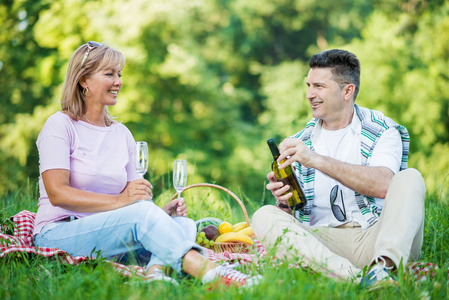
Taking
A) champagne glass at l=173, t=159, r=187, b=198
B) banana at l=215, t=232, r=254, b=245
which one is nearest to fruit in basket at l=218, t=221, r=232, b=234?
banana at l=215, t=232, r=254, b=245

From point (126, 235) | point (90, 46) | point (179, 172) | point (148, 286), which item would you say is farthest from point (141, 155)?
point (148, 286)

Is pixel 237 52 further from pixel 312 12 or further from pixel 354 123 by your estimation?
pixel 354 123

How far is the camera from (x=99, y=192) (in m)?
3.07

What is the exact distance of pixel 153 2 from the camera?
1342 centimetres

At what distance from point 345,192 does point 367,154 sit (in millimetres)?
285

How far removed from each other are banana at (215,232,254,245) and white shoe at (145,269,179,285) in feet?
2.95

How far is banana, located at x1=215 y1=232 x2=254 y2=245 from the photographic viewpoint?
11.1ft

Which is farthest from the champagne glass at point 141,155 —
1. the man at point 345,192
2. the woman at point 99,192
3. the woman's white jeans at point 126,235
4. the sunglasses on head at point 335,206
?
the sunglasses on head at point 335,206

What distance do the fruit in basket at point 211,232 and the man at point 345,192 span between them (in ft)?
1.96

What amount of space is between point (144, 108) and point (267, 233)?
470 inches

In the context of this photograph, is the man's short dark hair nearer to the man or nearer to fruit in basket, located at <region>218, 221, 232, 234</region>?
the man

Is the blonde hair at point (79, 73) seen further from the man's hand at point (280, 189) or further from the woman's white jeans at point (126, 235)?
the man's hand at point (280, 189)

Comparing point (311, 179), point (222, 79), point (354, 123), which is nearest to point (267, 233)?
point (311, 179)

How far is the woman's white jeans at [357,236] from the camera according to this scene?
254 cm
